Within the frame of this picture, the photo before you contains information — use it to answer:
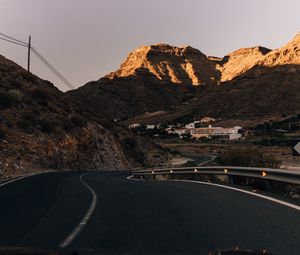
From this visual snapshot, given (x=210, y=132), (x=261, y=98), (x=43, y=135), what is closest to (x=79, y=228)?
(x=43, y=135)

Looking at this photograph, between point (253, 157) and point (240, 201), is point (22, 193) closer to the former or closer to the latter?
point (240, 201)

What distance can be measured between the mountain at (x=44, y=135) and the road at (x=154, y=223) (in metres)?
18.4

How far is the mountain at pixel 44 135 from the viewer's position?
3503cm

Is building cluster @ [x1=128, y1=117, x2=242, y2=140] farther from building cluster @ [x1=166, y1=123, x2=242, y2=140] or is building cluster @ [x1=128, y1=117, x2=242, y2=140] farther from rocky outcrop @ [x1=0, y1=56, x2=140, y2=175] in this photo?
rocky outcrop @ [x1=0, y1=56, x2=140, y2=175]

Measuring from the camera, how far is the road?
21.4ft

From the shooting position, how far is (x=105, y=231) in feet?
25.0

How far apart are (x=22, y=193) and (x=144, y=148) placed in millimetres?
58674

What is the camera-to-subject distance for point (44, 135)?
40.8 m

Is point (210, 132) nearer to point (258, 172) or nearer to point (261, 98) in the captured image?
point (261, 98)

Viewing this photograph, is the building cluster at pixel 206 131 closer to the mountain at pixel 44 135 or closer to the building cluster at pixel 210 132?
the building cluster at pixel 210 132

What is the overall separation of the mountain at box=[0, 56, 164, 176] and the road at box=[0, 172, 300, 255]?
18386mm

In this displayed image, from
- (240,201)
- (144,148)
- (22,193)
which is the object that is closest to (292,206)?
(240,201)

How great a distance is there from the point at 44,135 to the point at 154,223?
33.8 metres

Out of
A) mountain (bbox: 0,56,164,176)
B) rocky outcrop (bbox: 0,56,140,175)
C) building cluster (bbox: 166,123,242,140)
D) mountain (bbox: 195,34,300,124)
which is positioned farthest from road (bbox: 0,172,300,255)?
mountain (bbox: 195,34,300,124)
